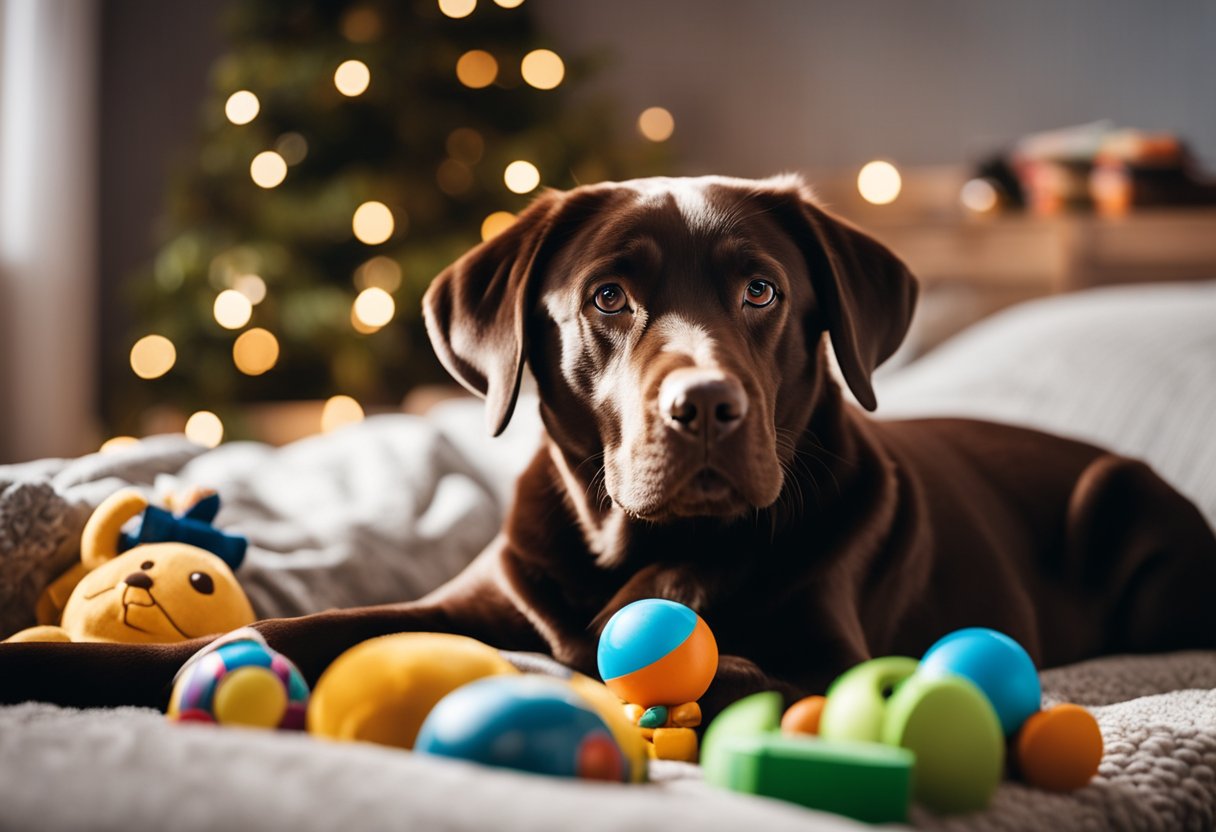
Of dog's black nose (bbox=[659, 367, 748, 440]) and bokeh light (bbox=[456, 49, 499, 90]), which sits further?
bokeh light (bbox=[456, 49, 499, 90])

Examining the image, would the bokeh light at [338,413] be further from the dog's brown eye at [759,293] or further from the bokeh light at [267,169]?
the dog's brown eye at [759,293]

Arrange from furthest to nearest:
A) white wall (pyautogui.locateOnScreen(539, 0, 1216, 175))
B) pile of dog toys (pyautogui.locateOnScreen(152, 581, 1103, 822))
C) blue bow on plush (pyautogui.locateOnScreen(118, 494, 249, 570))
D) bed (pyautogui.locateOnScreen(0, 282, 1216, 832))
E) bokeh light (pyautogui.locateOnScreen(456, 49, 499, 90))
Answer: bokeh light (pyautogui.locateOnScreen(456, 49, 499, 90)), white wall (pyautogui.locateOnScreen(539, 0, 1216, 175)), blue bow on plush (pyautogui.locateOnScreen(118, 494, 249, 570)), pile of dog toys (pyautogui.locateOnScreen(152, 581, 1103, 822)), bed (pyautogui.locateOnScreen(0, 282, 1216, 832))

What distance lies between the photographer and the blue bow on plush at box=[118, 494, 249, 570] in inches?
62.4

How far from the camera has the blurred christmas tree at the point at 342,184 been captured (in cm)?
483

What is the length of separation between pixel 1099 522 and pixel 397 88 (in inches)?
151

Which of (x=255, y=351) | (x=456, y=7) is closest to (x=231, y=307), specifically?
(x=255, y=351)

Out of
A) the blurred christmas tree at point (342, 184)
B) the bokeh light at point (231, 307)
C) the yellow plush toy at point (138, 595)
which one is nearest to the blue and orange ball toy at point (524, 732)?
the yellow plush toy at point (138, 595)

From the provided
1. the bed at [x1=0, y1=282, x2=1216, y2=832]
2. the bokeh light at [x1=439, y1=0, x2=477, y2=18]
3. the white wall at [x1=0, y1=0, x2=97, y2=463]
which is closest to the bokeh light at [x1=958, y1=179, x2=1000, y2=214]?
the bed at [x1=0, y1=282, x2=1216, y2=832]

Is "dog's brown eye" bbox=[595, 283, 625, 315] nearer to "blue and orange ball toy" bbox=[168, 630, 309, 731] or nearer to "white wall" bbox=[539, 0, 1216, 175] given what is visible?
"blue and orange ball toy" bbox=[168, 630, 309, 731]

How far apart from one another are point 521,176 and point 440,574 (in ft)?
10.3

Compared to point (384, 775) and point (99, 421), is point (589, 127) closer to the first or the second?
point (99, 421)

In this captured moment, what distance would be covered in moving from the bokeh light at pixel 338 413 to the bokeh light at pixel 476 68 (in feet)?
5.18

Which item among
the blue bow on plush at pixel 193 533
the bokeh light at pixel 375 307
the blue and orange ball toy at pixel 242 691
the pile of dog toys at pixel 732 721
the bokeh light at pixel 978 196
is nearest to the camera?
the pile of dog toys at pixel 732 721

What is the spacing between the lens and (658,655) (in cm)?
120
